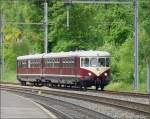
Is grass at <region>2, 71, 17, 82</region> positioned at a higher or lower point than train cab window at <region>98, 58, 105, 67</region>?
lower

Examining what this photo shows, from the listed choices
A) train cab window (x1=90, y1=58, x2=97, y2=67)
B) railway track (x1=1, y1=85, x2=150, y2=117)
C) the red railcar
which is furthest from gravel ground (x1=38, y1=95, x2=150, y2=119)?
train cab window (x1=90, y1=58, x2=97, y2=67)

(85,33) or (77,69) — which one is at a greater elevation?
(85,33)

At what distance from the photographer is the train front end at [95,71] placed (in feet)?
144

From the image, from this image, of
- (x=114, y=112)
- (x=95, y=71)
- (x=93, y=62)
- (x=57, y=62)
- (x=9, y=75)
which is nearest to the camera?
(x=114, y=112)

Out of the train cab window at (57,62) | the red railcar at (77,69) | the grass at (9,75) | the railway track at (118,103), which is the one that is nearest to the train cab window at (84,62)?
the red railcar at (77,69)

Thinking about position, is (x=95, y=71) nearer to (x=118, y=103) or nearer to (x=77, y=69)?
(x=77, y=69)

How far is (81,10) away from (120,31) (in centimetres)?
1691

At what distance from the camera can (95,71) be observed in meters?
44.4

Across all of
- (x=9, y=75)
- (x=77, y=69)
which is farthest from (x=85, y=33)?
(x=77, y=69)

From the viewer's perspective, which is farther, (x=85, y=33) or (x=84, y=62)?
(x=85, y=33)

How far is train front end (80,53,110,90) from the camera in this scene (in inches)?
1732

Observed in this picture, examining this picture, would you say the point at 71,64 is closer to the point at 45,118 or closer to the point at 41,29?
the point at 45,118

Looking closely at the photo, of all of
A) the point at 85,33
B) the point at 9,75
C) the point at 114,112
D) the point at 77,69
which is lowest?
the point at 114,112

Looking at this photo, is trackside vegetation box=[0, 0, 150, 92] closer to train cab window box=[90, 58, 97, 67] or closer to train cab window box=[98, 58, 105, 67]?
train cab window box=[98, 58, 105, 67]
